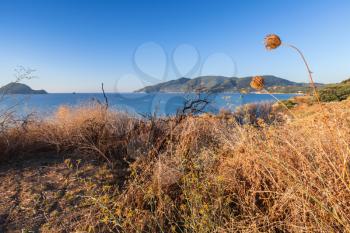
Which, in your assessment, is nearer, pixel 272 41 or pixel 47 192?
pixel 272 41

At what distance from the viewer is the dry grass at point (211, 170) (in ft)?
5.97

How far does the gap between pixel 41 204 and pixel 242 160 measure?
2.00 m

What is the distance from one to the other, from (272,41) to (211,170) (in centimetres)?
169

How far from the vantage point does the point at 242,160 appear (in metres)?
2.53

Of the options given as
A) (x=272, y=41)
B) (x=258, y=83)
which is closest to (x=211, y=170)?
(x=258, y=83)

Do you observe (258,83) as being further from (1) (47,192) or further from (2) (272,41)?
(1) (47,192)

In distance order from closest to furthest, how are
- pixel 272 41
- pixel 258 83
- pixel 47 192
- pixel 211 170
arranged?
pixel 272 41
pixel 258 83
pixel 47 192
pixel 211 170

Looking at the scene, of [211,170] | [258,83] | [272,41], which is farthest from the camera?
[211,170]

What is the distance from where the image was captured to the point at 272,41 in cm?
145

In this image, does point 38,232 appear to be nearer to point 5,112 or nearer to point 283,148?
point 283,148

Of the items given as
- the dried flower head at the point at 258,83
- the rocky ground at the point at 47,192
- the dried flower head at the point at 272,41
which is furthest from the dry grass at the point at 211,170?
the dried flower head at the point at 272,41

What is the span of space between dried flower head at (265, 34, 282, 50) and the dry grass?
2.35ft

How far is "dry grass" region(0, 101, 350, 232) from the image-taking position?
5.97 ft

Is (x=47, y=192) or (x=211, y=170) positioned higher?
(x=211, y=170)
